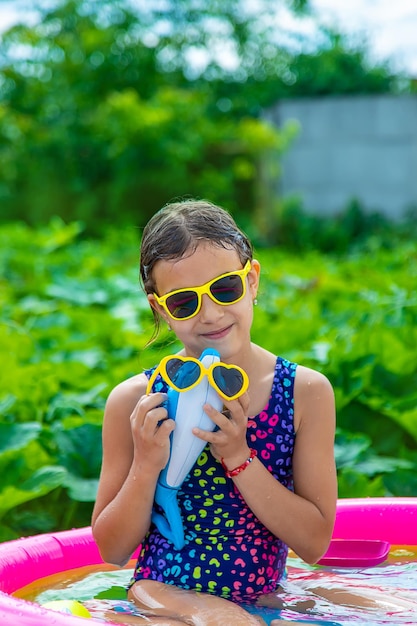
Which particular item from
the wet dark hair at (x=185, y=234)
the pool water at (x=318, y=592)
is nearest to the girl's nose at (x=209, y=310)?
the wet dark hair at (x=185, y=234)

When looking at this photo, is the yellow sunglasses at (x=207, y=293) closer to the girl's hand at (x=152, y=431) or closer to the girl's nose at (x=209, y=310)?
the girl's nose at (x=209, y=310)

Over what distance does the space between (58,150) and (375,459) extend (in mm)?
13271

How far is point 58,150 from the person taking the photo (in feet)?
52.3

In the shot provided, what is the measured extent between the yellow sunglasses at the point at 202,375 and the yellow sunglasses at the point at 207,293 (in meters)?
0.09

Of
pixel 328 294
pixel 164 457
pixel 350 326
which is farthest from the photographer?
pixel 328 294

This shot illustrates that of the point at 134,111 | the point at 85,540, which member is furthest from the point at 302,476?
the point at 134,111

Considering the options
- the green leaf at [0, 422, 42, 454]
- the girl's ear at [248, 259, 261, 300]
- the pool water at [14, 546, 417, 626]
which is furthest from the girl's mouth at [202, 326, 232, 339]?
the green leaf at [0, 422, 42, 454]

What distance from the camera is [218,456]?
1991mm

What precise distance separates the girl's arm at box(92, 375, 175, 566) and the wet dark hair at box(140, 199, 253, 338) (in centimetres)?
21

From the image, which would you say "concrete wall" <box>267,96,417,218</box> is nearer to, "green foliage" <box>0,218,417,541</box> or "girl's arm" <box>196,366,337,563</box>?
"green foliage" <box>0,218,417,541</box>

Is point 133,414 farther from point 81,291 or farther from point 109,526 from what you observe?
point 81,291

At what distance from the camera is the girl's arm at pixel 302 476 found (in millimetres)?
1957

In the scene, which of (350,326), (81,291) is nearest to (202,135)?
(81,291)

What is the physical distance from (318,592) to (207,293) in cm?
67
